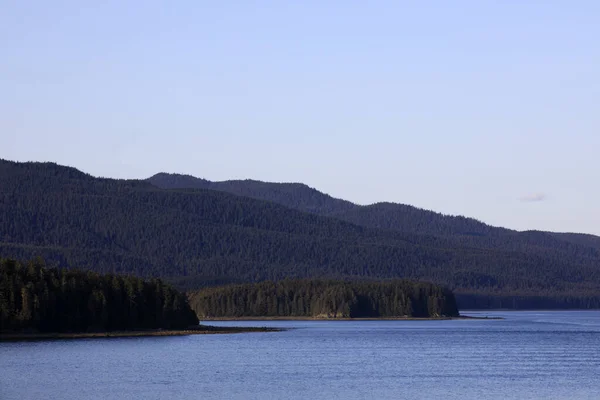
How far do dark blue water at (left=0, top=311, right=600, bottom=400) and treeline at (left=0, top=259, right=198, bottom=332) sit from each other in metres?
3.95

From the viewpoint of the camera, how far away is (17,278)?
143 metres

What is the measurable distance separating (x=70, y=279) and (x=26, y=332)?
9751 mm

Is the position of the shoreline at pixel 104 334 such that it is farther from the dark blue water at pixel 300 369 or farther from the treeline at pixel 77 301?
the dark blue water at pixel 300 369

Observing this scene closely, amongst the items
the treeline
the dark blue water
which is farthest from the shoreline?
the dark blue water

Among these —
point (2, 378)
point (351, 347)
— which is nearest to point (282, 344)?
point (351, 347)

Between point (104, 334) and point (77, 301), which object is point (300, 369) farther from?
point (104, 334)

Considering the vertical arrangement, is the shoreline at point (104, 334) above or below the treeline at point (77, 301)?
below

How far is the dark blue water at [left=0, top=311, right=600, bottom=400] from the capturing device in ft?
282

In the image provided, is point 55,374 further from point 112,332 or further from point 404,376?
point 112,332

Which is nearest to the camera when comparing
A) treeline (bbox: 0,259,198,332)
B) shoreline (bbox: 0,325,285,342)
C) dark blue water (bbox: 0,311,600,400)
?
dark blue water (bbox: 0,311,600,400)

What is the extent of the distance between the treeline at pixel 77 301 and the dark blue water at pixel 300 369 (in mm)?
3955

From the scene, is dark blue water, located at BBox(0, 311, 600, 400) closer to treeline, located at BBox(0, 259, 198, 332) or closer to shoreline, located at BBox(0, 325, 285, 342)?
shoreline, located at BBox(0, 325, 285, 342)

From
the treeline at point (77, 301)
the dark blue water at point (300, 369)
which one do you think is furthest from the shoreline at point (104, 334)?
the dark blue water at point (300, 369)

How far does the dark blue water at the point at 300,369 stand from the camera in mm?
86000
